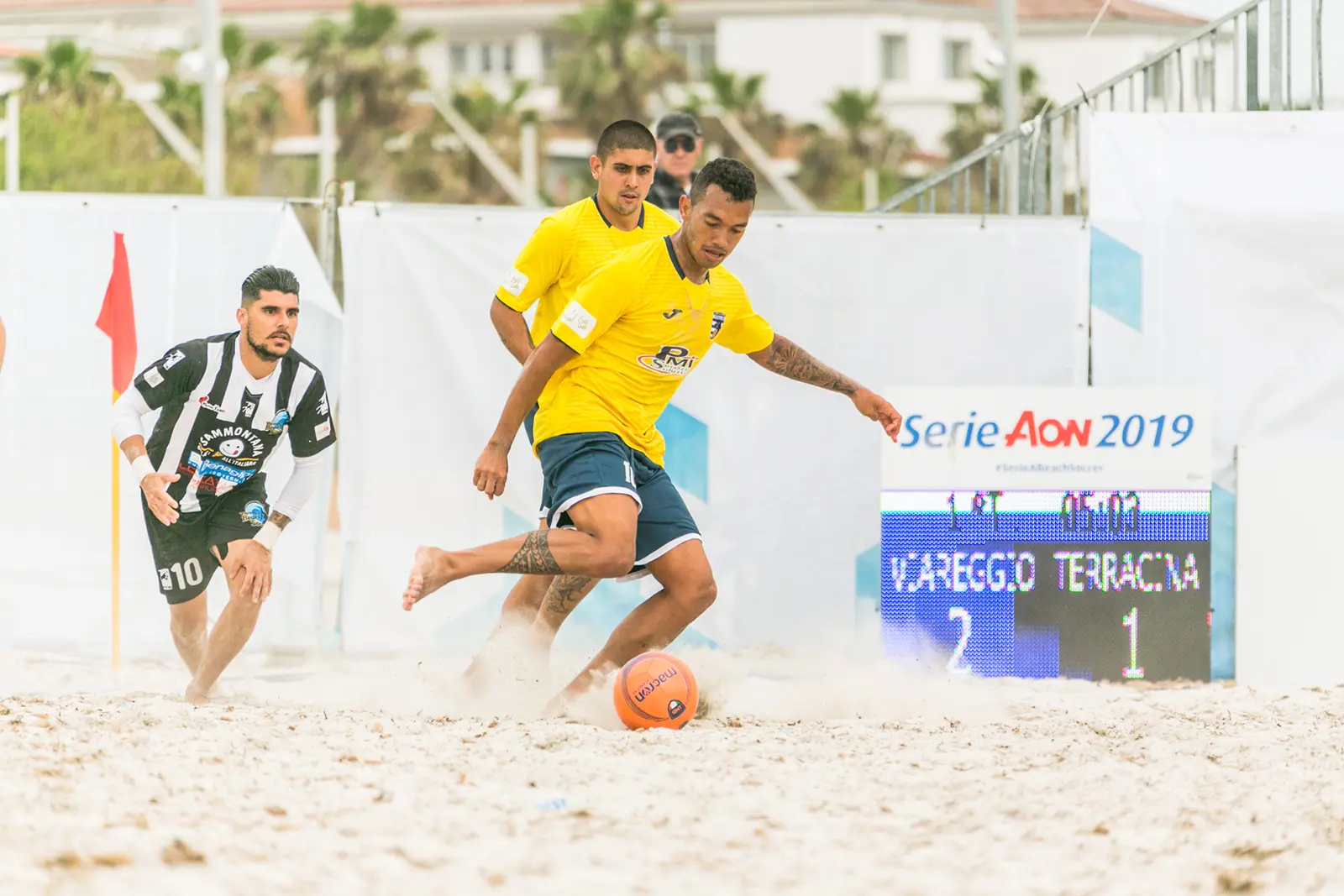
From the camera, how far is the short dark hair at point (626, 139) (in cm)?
582

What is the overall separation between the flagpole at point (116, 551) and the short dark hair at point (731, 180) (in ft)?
10.6

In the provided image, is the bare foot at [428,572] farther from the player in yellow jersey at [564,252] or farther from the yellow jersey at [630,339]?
the player in yellow jersey at [564,252]

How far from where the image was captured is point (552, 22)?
4778cm

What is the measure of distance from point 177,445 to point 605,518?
2.03 m

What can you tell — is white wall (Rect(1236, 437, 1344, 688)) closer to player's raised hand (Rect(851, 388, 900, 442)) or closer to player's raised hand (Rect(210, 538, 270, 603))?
player's raised hand (Rect(851, 388, 900, 442))

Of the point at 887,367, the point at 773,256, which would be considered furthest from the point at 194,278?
the point at 887,367

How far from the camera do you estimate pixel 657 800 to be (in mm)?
3885

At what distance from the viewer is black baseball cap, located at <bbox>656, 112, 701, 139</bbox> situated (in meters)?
7.44

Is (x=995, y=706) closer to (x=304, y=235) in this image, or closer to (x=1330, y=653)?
(x=1330, y=653)

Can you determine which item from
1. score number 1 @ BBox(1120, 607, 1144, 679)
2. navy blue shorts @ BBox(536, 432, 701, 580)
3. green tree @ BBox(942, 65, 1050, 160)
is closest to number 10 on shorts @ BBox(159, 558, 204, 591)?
navy blue shorts @ BBox(536, 432, 701, 580)

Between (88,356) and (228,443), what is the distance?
1373 mm

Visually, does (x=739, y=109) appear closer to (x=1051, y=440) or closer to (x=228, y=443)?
(x=1051, y=440)

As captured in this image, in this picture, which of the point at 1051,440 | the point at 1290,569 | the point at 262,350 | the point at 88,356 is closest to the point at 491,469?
the point at 262,350

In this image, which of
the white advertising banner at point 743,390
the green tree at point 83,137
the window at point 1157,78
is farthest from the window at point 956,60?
the white advertising banner at point 743,390
